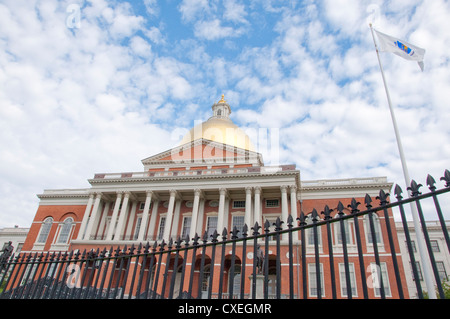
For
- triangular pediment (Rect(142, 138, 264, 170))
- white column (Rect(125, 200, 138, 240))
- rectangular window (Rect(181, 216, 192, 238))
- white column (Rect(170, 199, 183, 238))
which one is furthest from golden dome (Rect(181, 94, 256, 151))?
rectangular window (Rect(181, 216, 192, 238))

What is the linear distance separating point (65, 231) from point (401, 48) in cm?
3760

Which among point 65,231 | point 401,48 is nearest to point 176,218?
point 65,231

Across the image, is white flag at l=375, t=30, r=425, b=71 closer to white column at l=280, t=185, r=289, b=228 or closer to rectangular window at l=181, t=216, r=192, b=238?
white column at l=280, t=185, r=289, b=228

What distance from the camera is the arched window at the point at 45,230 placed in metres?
36.6

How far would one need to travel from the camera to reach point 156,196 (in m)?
34.7

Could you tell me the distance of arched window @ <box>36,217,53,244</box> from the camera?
36.6m

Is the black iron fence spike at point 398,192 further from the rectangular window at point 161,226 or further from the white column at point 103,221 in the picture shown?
the white column at point 103,221

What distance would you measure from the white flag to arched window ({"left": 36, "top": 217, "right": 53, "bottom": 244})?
1523 inches

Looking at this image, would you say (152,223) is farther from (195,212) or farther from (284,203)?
(284,203)

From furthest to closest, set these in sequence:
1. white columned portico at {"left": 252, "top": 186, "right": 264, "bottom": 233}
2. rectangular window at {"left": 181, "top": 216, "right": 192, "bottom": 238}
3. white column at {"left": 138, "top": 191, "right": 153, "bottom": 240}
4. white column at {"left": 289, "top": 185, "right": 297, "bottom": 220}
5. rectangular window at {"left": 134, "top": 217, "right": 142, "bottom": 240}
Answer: rectangular window at {"left": 134, "top": 217, "right": 142, "bottom": 240}
rectangular window at {"left": 181, "top": 216, "right": 192, "bottom": 238}
white column at {"left": 138, "top": 191, "right": 153, "bottom": 240}
white columned portico at {"left": 252, "top": 186, "right": 264, "bottom": 233}
white column at {"left": 289, "top": 185, "right": 297, "bottom": 220}

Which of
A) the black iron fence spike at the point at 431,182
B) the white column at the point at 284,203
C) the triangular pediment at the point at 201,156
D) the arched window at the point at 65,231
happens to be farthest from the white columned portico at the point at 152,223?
the black iron fence spike at the point at 431,182

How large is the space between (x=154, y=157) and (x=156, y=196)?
6284 mm
